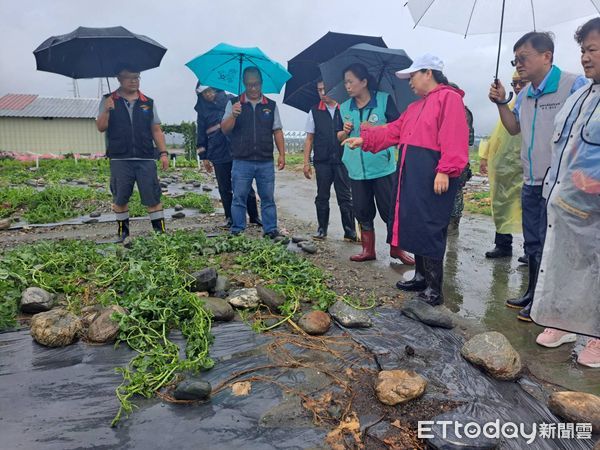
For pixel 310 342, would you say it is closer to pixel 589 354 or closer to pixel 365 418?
pixel 365 418

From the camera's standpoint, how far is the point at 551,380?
2.42 metres

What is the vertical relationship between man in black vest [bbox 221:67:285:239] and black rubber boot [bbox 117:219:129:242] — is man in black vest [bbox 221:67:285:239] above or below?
above

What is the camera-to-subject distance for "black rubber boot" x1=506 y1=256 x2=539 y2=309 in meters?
3.34

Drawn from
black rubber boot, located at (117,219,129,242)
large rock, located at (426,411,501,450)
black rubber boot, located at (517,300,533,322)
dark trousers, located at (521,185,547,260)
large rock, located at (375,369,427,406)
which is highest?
dark trousers, located at (521,185,547,260)

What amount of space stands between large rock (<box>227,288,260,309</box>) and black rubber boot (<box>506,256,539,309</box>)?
7.19ft

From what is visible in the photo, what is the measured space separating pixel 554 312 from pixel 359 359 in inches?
50.8

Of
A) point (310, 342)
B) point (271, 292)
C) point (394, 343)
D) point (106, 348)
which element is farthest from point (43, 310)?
point (394, 343)

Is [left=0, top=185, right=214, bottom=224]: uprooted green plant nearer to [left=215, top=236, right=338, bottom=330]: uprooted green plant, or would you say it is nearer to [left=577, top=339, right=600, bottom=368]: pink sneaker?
[left=215, top=236, right=338, bottom=330]: uprooted green plant

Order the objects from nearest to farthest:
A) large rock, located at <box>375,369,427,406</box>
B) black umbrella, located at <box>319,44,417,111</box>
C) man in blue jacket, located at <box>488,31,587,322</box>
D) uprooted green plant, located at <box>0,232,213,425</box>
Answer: large rock, located at <box>375,369,427,406</box>, uprooted green plant, located at <box>0,232,213,425</box>, man in blue jacket, located at <box>488,31,587,322</box>, black umbrella, located at <box>319,44,417,111</box>

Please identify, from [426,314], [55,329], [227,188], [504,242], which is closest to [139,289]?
[55,329]

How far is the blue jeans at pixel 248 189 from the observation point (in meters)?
5.28

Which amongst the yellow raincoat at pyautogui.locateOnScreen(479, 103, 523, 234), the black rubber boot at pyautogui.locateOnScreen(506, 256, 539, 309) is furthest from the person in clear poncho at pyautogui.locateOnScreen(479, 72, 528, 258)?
the black rubber boot at pyautogui.locateOnScreen(506, 256, 539, 309)

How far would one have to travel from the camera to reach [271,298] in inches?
124

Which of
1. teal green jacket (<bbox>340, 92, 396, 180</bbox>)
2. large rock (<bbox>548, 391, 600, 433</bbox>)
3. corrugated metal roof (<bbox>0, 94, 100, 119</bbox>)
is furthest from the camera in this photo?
corrugated metal roof (<bbox>0, 94, 100, 119</bbox>)
